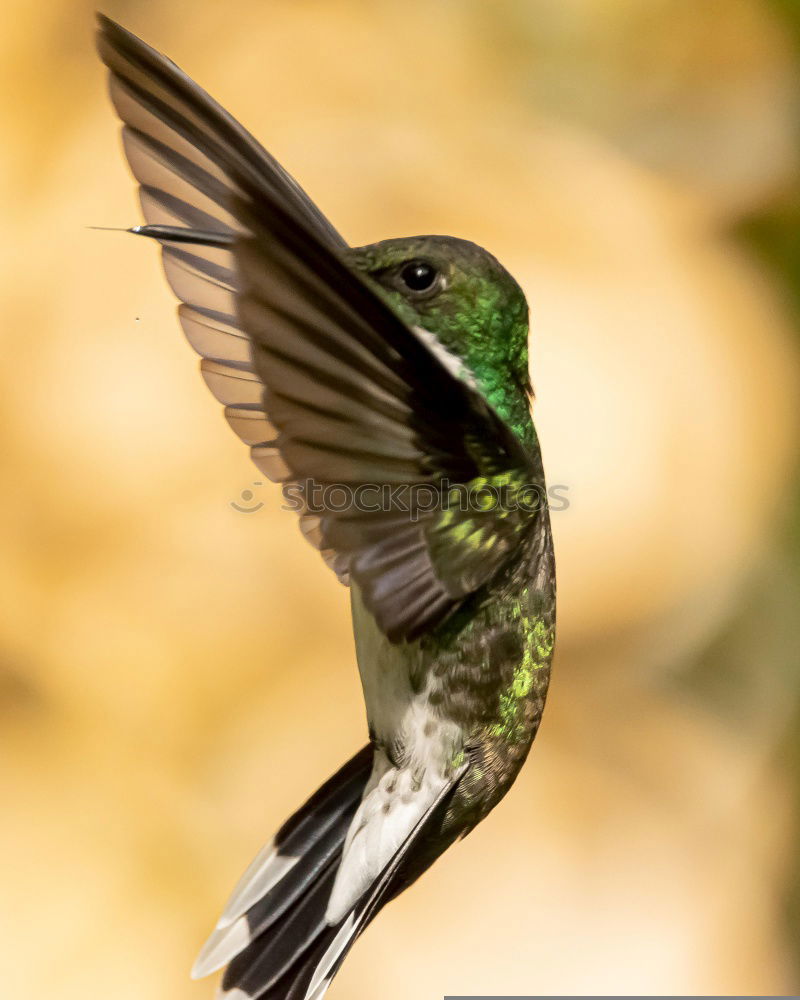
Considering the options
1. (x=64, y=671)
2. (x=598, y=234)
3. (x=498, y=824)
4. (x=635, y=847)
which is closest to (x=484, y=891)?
(x=498, y=824)

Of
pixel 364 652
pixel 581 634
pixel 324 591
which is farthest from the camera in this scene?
pixel 581 634

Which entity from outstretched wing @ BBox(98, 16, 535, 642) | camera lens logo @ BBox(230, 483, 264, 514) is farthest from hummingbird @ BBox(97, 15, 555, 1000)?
camera lens logo @ BBox(230, 483, 264, 514)

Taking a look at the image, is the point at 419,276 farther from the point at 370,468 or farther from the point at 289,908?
the point at 289,908

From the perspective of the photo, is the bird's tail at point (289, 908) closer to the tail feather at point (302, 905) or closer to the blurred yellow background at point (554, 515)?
the tail feather at point (302, 905)

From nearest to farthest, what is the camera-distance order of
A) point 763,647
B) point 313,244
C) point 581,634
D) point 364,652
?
point 313,244
point 364,652
point 581,634
point 763,647

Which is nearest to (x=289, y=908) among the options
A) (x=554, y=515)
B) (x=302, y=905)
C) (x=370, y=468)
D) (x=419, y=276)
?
(x=302, y=905)

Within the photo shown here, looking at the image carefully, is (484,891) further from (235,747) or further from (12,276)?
(12,276)

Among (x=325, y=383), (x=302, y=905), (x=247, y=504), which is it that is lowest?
(x=302, y=905)
